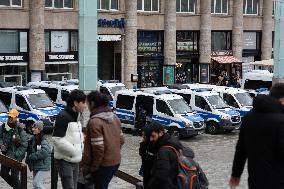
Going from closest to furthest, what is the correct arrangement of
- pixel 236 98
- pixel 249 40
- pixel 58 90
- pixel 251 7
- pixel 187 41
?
pixel 236 98 < pixel 58 90 < pixel 187 41 < pixel 251 7 < pixel 249 40

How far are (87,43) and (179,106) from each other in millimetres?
10306

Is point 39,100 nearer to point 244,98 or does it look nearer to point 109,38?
point 244,98

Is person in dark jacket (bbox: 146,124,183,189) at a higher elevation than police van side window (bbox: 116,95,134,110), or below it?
higher

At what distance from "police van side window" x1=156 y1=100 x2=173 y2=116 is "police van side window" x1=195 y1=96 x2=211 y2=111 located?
2.68 meters

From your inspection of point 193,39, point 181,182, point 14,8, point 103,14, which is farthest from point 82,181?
point 193,39

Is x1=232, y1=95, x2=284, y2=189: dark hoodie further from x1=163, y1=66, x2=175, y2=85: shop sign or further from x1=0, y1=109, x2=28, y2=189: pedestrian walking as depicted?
x1=163, y1=66, x2=175, y2=85: shop sign

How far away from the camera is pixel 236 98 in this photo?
30719 millimetres

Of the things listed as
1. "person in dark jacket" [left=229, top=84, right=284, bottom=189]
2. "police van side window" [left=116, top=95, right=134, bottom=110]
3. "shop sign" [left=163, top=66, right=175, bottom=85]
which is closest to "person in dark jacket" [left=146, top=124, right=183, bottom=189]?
"person in dark jacket" [left=229, top=84, right=284, bottom=189]

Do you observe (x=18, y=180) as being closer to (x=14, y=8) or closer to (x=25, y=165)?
(x=25, y=165)

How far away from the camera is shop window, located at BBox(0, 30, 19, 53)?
4322 cm

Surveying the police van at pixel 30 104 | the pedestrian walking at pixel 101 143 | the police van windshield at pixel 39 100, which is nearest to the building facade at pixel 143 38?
the police van at pixel 30 104

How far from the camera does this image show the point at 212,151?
2422 cm

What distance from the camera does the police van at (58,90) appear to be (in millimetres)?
30719

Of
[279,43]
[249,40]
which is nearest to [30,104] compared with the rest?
[279,43]
